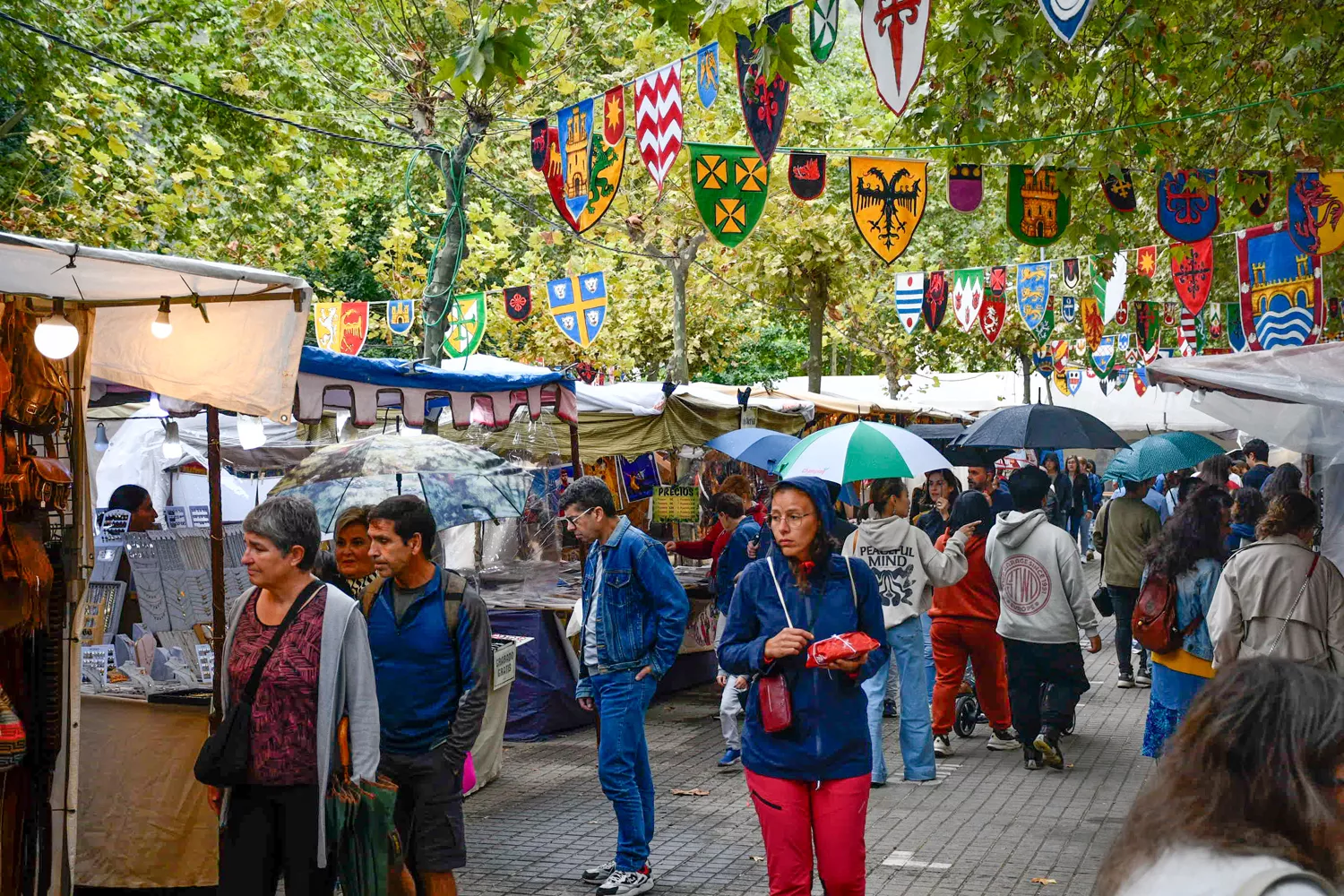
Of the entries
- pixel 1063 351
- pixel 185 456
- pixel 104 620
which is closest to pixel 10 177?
pixel 185 456

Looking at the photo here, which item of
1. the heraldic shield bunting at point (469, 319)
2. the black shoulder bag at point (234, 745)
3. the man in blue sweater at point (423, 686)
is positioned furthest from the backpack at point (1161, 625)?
the heraldic shield bunting at point (469, 319)

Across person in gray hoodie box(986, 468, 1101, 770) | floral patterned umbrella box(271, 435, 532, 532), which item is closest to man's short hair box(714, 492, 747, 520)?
person in gray hoodie box(986, 468, 1101, 770)

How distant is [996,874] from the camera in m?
6.69

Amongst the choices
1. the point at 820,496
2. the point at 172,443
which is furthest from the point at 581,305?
the point at 820,496

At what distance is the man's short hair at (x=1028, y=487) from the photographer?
8.88m

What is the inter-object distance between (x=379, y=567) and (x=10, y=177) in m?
12.0

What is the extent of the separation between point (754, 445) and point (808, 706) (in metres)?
8.34

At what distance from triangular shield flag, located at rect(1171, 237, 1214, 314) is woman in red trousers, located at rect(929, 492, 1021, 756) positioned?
6.07m

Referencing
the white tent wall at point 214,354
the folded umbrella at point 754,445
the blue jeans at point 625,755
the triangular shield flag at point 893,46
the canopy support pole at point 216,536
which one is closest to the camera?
the white tent wall at point 214,354

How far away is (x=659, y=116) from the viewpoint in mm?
9141

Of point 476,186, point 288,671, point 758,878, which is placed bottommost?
point 758,878

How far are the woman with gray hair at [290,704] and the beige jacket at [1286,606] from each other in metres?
4.10

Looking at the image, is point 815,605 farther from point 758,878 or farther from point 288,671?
point 758,878

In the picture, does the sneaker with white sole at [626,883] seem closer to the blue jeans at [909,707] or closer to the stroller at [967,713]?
the blue jeans at [909,707]
